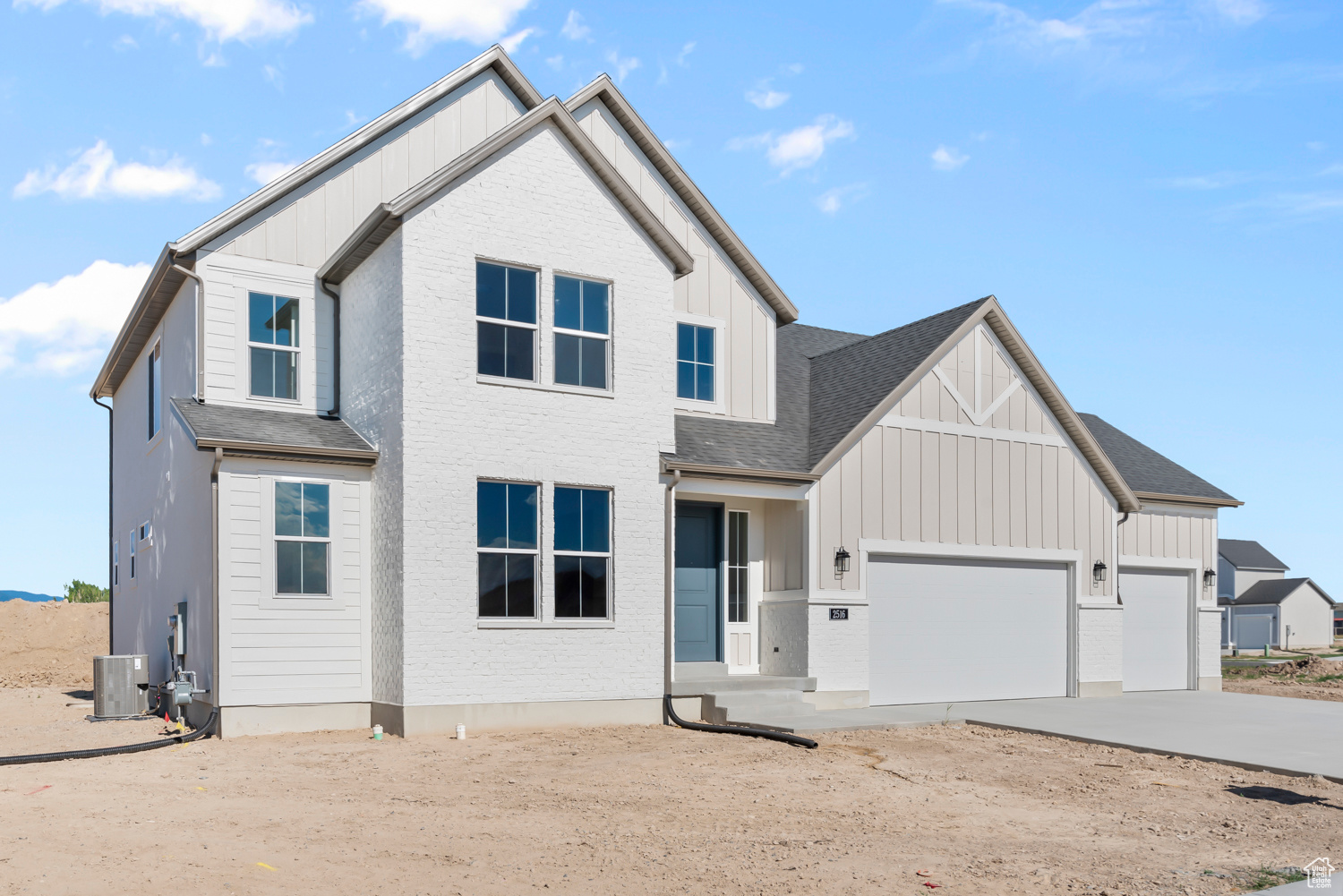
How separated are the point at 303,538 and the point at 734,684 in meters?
5.89

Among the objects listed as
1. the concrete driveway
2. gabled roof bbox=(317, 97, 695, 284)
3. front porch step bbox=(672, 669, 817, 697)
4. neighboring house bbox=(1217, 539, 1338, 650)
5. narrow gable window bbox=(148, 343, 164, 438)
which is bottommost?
neighboring house bbox=(1217, 539, 1338, 650)

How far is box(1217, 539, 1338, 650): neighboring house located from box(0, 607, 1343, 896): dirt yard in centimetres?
5406

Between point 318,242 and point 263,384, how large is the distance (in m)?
2.11

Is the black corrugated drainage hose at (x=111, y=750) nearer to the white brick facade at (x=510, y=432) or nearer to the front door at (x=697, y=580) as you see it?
the white brick facade at (x=510, y=432)

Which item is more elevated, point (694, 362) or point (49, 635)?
point (694, 362)

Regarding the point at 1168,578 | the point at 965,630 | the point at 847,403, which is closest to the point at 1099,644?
the point at 965,630

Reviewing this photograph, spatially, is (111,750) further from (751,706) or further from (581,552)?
(751,706)

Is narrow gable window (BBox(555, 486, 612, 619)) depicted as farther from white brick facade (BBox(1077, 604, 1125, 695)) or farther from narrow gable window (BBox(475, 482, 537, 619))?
white brick facade (BBox(1077, 604, 1125, 695))

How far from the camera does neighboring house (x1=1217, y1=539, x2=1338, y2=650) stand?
6231 centimetres

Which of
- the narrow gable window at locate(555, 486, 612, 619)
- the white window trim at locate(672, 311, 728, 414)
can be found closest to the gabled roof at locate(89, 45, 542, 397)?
the white window trim at locate(672, 311, 728, 414)

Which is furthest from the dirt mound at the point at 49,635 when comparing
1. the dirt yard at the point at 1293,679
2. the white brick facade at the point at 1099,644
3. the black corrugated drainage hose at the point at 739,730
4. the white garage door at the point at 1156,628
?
the dirt yard at the point at 1293,679

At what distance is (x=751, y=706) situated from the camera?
586 inches

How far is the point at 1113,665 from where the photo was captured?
62.8 feet

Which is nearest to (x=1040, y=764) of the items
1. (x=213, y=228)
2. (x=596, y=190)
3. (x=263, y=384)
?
(x=596, y=190)
